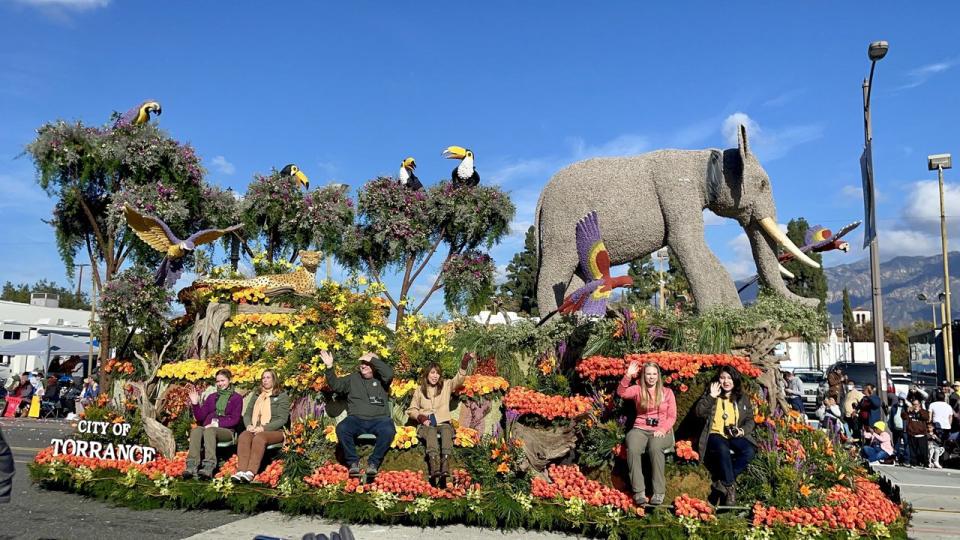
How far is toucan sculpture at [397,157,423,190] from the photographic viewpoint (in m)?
19.8

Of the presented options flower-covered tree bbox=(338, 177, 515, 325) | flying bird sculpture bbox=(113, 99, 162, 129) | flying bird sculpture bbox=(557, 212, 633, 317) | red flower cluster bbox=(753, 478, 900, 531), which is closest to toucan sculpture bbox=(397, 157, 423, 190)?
flower-covered tree bbox=(338, 177, 515, 325)

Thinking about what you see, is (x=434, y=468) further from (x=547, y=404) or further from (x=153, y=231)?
(x=153, y=231)

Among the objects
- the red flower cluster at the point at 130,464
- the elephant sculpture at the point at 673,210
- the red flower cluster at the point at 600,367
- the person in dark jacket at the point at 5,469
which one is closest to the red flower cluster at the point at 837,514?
the red flower cluster at the point at 600,367

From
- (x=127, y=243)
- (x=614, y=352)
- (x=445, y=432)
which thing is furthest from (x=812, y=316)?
(x=127, y=243)

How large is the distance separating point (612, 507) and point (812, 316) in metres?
3.74

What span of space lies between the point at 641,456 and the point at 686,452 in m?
0.43

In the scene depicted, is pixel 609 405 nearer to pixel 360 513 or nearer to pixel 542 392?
pixel 542 392

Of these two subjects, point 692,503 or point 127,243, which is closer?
point 692,503

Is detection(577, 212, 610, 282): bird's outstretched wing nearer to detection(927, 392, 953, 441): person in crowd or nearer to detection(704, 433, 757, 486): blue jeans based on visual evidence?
detection(704, 433, 757, 486): blue jeans

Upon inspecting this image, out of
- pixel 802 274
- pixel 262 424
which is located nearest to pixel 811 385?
pixel 802 274

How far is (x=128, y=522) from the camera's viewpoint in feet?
21.3

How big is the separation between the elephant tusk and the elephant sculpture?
0.01 meters

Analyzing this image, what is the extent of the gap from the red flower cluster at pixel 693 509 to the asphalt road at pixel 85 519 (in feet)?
13.4

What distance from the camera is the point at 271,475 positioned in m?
6.94
